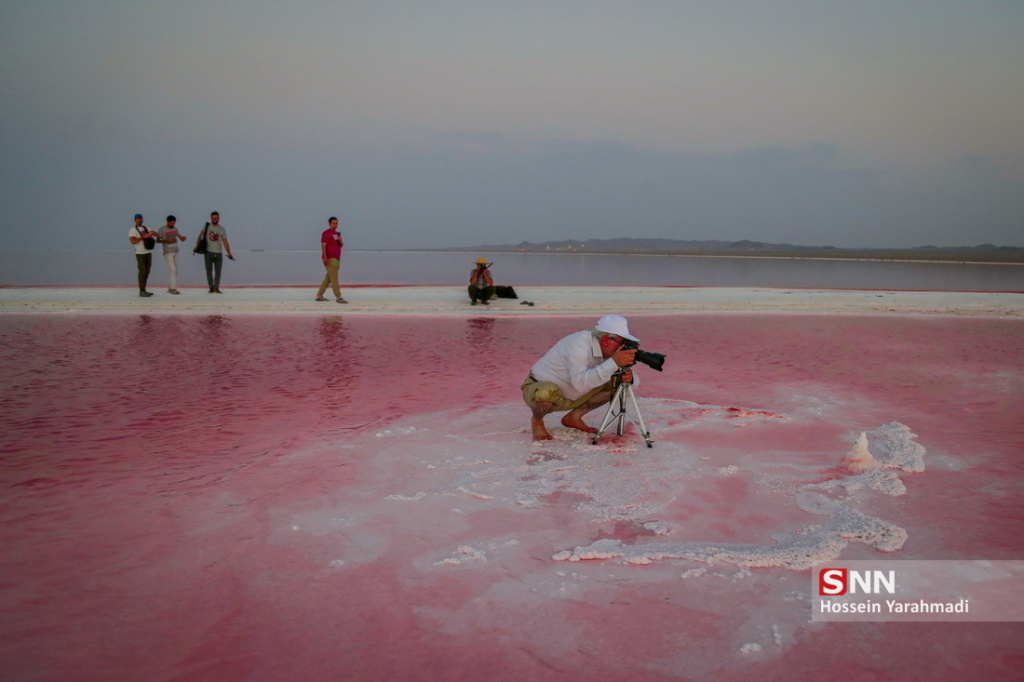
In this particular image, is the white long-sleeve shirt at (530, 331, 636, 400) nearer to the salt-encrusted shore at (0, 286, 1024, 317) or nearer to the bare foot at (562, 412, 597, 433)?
the bare foot at (562, 412, 597, 433)

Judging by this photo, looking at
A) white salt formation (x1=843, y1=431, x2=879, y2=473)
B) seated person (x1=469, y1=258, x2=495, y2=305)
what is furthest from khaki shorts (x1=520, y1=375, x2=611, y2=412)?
seated person (x1=469, y1=258, x2=495, y2=305)

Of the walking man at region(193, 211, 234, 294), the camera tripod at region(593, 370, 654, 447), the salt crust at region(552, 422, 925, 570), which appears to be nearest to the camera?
the salt crust at region(552, 422, 925, 570)

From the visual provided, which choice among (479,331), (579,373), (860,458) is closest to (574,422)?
(579,373)

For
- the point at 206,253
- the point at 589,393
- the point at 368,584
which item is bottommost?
the point at 368,584

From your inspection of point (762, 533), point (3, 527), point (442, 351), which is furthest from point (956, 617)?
point (442, 351)

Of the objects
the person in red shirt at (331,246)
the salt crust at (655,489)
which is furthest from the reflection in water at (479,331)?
the salt crust at (655,489)

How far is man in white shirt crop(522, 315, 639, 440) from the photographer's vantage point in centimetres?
572

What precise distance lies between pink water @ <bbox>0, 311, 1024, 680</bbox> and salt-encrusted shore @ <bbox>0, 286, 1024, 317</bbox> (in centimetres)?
762

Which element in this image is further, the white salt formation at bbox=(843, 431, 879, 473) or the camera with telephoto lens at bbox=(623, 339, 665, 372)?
the white salt formation at bbox=(843, 431, 879, 473)

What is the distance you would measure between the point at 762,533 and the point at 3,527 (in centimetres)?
491

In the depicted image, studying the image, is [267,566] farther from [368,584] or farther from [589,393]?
[589,393]

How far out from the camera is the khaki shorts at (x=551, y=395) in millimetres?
6105

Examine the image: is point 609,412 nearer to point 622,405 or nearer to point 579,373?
point 622,405

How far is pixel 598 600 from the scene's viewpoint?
366 centimetres
